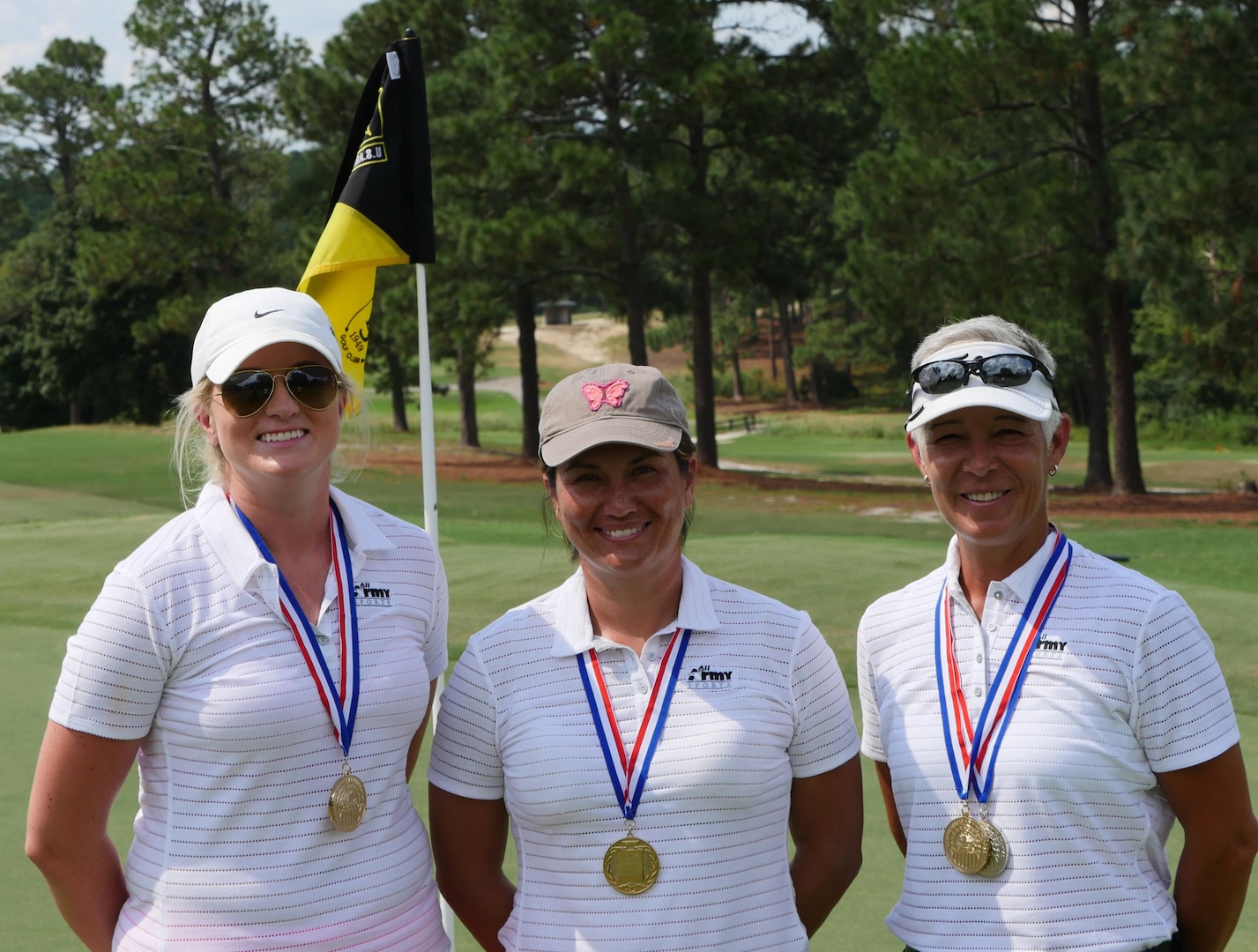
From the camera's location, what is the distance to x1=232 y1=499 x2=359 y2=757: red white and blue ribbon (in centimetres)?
264

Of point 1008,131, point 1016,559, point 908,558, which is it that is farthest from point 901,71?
point 1016,559

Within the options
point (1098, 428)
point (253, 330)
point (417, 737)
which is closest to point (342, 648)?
point (417, 737)

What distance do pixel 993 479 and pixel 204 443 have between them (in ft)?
5.27

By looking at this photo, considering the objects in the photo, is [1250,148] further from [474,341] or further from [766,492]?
[474,341]

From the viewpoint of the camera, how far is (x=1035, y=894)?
2.59 meters

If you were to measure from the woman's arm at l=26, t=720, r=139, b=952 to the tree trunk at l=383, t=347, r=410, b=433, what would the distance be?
37083 mm

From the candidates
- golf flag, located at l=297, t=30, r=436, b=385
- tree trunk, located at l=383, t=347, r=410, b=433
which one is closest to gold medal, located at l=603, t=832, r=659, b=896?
golf flag, located at l=297, t=30, r=436, b=385

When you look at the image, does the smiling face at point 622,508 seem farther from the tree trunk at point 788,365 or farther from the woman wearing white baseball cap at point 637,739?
the tree trunk at point 788,365

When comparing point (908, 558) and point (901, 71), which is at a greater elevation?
point (901, 71)

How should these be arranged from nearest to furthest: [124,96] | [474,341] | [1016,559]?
[1016,559] → [474,341] → [124,96]

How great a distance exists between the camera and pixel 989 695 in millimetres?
2678

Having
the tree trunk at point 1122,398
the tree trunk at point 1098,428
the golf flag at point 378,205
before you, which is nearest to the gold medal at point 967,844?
the golf flag at point 378,205

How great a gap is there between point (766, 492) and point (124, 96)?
81.0 ft

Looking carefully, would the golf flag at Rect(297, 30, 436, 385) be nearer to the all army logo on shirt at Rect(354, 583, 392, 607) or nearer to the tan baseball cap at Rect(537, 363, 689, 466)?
the all army logo on shirt at Rect(354, 583, 392, 607)
